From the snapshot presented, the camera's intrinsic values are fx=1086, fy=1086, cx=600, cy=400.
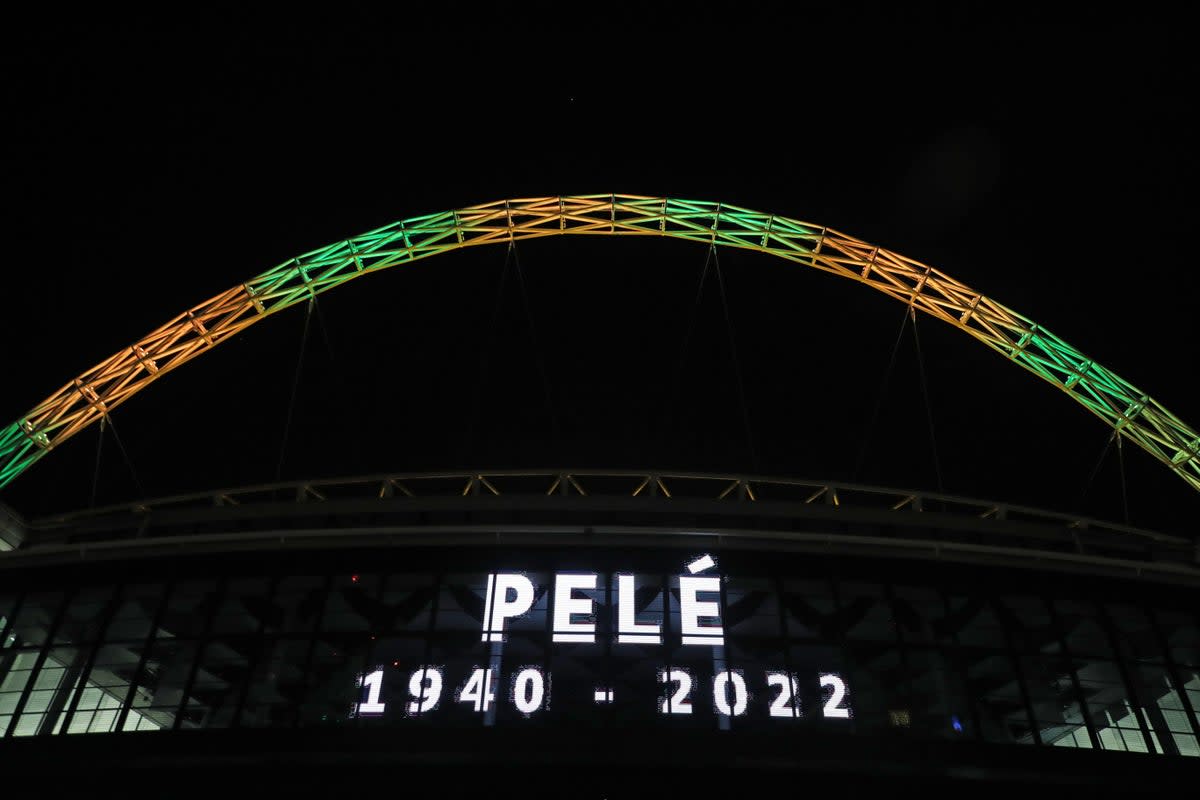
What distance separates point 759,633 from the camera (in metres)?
28.7

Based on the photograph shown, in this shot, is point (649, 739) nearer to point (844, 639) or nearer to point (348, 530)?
point (844, 639)

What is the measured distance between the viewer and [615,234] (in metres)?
38.6

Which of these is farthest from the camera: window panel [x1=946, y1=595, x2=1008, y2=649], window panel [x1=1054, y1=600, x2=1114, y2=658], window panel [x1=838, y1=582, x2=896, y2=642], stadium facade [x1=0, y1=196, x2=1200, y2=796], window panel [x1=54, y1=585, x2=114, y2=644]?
window panel [x1=54, y1=585, x2=114, y2=644]

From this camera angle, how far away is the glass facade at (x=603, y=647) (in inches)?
1069

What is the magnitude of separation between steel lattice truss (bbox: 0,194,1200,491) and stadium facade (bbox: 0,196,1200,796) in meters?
6.33

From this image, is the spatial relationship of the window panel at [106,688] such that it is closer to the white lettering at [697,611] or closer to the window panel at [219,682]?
the window panel at [219,682]

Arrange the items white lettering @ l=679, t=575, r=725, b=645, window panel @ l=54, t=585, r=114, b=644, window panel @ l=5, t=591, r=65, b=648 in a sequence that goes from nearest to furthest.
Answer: white lettering @ l=679, t=575, r=725, b=645
window panel @ l=54, t=585, r=114, b=644
window panel @ l=5, t=591, r=65, b=648

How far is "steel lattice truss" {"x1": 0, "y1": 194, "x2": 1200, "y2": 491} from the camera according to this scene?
37094mm

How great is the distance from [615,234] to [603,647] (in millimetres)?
16219

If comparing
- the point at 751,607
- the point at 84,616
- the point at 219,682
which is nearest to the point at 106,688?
the point at 84,616

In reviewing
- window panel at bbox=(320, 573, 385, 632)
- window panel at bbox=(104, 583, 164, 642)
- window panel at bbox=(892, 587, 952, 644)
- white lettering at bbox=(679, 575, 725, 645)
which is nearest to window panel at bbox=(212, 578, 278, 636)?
window panel at bbox=(320, 573, 385, 632)

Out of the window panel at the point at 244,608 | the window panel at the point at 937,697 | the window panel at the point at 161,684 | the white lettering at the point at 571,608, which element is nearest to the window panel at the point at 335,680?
the window panel at the point at 244,608

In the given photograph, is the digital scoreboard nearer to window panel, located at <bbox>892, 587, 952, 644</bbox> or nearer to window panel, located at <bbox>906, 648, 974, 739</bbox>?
window panel, located at <bbox>906, 648, 974, 739</bbox>

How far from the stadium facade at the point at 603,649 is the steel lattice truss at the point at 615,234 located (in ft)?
20.8
